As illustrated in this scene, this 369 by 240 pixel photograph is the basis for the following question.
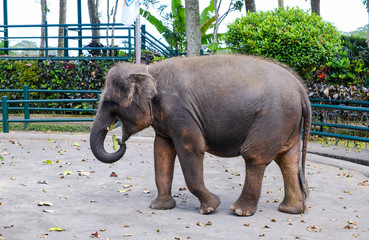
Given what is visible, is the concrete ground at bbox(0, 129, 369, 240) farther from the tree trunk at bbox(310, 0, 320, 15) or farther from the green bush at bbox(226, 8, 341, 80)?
the tree trunk at bbox(310, 0, 320, 15)

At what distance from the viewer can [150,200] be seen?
23.0 ft

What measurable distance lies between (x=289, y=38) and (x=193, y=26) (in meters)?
3.08

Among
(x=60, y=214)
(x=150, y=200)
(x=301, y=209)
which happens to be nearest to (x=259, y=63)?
(x=301, y=209)

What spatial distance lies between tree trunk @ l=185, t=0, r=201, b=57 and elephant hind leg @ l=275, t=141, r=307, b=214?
373 inches

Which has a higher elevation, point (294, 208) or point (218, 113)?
point (218, 113)

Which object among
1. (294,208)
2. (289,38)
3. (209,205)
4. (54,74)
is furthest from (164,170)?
(54,74)

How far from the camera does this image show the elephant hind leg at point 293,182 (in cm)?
636

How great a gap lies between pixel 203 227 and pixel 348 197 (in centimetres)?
253

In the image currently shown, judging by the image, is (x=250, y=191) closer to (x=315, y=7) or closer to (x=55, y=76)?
(x=55, y=76)

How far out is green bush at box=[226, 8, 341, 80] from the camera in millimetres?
13633

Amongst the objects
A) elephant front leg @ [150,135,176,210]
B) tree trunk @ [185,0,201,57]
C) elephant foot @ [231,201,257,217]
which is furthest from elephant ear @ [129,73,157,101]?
Answer: tree trunk @ [185,0,201,57]

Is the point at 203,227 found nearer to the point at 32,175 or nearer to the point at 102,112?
the point at 102,112

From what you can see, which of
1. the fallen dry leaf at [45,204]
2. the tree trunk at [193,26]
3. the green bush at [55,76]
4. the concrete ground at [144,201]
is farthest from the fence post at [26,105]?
the fallen dry leaf at [45,204]

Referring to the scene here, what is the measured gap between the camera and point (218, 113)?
6.16 meters
